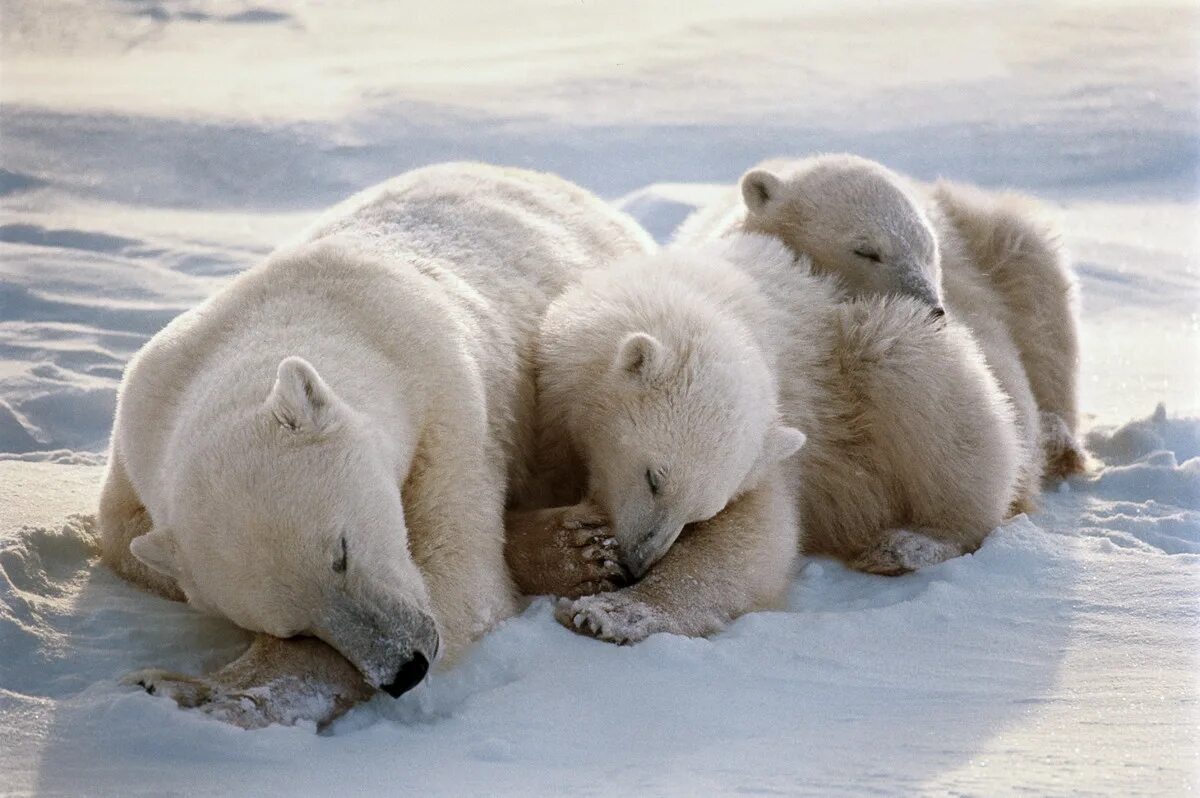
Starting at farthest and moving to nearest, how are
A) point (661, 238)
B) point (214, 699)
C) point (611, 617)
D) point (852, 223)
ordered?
point (661, 238)
point (852, 223)
point (611, 617)
point (214, 699)

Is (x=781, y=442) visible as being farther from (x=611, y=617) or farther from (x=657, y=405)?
(x=611, y=617)

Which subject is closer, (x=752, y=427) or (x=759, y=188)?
(x=752, y=427)

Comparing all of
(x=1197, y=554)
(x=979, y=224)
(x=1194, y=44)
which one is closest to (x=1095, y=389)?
(x=979, y=224)

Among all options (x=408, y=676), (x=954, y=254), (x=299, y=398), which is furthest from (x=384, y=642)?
(x=954, y=254)

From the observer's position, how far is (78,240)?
666 centimetres

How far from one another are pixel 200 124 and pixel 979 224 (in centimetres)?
399

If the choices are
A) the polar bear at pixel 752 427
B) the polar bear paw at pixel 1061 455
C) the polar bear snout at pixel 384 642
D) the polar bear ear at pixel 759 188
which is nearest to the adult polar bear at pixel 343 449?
the polar bear snout at pixel 384 642

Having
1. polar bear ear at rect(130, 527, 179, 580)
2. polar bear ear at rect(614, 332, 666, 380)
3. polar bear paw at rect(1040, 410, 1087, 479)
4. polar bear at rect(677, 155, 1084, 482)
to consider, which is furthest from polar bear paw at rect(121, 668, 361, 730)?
polar bear paw at rect(1040, 410, 1087, 479)

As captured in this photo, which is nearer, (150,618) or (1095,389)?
(150,618)

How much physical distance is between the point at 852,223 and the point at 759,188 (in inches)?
16.5

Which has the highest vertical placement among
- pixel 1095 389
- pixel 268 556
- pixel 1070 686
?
pixel 268 556

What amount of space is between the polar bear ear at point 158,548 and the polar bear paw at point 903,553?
203 centimetres

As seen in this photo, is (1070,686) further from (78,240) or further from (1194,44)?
(1194,44)

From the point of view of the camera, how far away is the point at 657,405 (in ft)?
12.1
